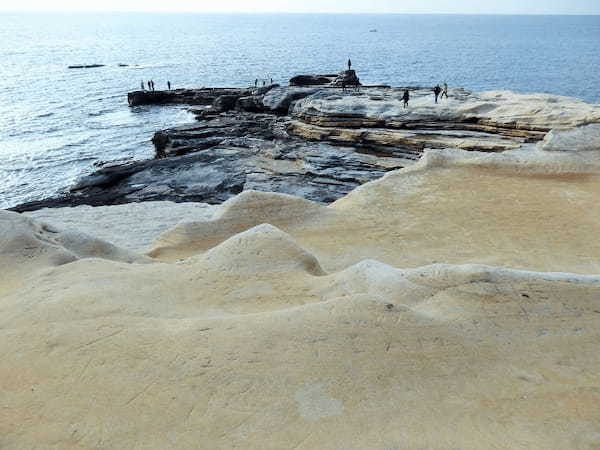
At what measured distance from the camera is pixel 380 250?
1339 cm

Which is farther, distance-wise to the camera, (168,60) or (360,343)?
(168,60)

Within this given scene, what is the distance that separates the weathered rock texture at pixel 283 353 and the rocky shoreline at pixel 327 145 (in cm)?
1395

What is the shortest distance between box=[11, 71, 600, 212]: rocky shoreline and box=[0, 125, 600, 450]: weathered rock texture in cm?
1395

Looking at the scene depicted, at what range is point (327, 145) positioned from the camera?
97.7 feet

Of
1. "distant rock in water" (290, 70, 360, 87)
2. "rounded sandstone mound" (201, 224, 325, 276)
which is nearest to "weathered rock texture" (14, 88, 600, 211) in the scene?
"rounded sandstone mound" (201, 224, 325, 276)

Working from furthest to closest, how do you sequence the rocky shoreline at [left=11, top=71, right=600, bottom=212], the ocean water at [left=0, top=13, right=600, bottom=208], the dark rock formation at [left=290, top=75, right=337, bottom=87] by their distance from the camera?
1. the dark rock formation at [left=290, top=75, right=337, bottom=87]
2. the ocean water at [left=0, top=13, right=600, bottom=208]
3. the rocky shoreline at [left=11, top=71, right=600, bottom=212]

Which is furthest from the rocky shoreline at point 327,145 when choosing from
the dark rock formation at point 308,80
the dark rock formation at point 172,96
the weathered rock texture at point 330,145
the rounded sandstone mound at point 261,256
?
the dark rock formation at point 172,96

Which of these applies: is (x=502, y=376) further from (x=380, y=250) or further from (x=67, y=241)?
(x=67, y=241)

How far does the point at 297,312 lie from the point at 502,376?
2.70 m

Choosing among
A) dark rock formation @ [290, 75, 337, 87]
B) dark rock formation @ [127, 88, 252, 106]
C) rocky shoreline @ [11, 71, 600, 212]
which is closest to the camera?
rocky shoreline @ [11, 71, 600, 212]

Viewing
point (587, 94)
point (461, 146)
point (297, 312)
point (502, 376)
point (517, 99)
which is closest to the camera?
point (502, 376)

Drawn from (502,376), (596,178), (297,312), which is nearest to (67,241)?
(297,312)

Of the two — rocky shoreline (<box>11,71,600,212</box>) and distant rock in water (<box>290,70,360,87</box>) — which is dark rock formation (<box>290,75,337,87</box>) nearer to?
distant rock in water (<box>290,70,360,87</box>)

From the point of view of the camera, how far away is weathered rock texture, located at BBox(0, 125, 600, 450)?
18.0ft
